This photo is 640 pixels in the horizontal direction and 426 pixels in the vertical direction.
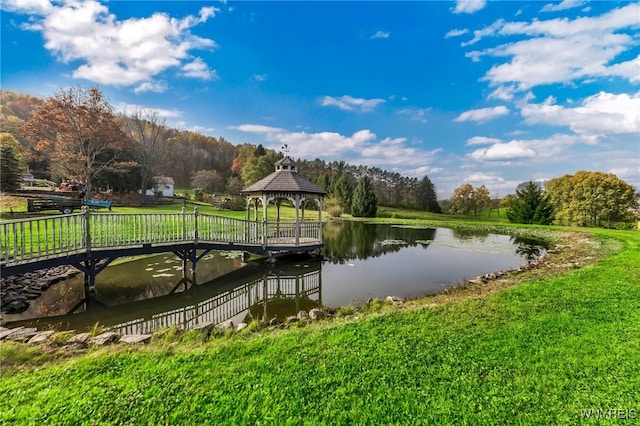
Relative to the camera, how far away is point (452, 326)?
15.4 ft

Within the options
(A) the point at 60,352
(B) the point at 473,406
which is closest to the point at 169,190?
(A) the point at 60,352

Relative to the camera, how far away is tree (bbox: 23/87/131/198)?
869 inches

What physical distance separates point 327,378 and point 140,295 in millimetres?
6080

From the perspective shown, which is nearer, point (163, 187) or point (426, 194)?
point (163, 187)

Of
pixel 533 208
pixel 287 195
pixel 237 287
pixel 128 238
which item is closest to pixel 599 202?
pixel 533 208

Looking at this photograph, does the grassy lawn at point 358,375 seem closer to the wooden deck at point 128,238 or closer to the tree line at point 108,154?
the wooden deck at point 128,238

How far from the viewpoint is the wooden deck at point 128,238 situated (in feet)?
19.7

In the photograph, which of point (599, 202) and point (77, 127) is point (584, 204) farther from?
point (77, 127)

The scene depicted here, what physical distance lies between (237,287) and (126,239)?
337cm

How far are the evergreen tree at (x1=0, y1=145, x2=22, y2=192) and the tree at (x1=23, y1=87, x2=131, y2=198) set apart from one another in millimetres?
2331

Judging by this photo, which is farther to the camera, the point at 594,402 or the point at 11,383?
the point at 11,383

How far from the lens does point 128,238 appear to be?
7848 millimetres

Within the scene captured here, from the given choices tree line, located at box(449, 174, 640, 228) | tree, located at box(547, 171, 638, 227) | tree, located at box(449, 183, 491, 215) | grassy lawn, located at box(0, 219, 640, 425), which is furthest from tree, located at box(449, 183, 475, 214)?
grassy lawn, located at box(0, 219, 640, 425)

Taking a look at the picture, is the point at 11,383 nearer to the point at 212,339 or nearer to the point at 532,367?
the point at 212,339
